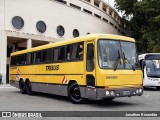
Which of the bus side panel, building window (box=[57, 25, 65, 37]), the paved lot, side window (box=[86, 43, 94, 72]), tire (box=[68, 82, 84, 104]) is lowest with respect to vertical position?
the paved lot

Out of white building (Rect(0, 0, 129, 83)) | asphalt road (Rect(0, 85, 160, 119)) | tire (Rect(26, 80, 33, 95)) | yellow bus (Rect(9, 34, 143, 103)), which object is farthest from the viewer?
white building (Rect(0, 0, 129, 83))

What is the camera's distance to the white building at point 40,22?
42562mm

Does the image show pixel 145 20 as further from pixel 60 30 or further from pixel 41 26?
pixel 41 26

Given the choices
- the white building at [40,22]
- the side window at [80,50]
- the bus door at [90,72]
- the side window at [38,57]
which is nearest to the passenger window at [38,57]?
the side window at [38,57]

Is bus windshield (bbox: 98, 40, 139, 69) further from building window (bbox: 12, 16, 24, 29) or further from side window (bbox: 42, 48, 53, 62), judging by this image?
building window (bbox: 12, 16, 24, 29)

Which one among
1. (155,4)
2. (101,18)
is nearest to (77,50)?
(155,4)

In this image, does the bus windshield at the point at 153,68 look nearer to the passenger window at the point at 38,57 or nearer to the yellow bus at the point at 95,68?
the passenger window at the point at 38,57

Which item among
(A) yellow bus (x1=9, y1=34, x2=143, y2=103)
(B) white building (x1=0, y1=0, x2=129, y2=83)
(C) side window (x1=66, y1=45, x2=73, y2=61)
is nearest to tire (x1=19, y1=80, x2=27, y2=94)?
(A) yellow bus (x1=9, y1=34, x2=143, y2=103)

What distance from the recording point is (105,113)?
38.2 ft

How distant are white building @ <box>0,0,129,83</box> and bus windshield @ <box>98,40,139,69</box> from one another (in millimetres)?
29612

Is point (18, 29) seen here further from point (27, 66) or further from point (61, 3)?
point (27, 66)

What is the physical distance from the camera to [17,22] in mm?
43844

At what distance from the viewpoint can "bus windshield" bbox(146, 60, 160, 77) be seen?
24.4 metres

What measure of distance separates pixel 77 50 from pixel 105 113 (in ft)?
12.7
